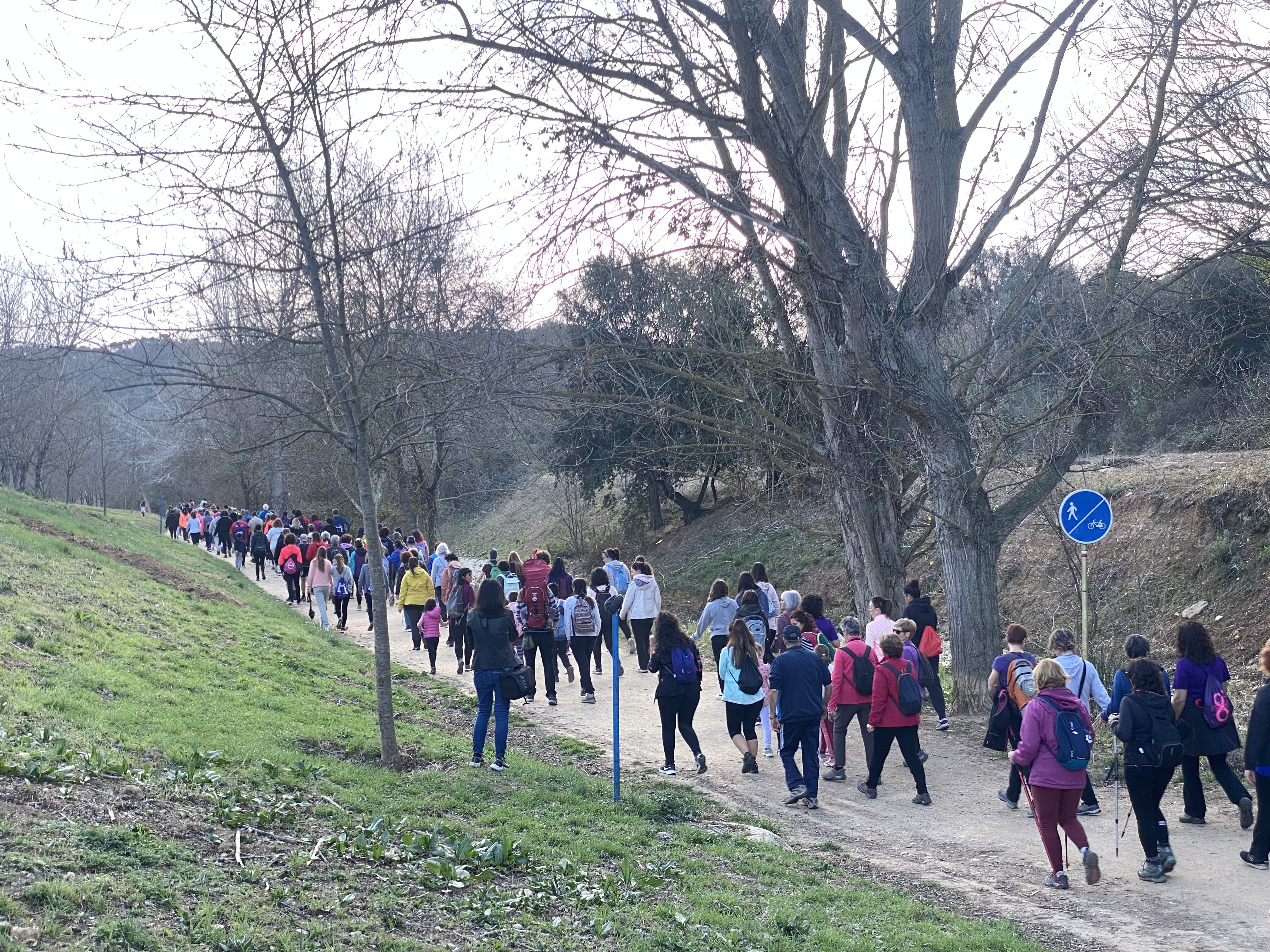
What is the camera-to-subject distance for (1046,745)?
752 centimetres

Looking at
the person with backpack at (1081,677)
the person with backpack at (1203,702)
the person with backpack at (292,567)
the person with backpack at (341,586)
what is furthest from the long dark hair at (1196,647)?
the person with backpack at (292,567)

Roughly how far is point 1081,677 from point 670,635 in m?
3.91

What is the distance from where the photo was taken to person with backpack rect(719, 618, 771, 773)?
10.7 m

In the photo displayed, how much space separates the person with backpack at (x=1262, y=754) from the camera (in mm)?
7438

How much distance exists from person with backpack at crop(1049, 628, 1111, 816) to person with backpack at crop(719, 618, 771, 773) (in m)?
2.89

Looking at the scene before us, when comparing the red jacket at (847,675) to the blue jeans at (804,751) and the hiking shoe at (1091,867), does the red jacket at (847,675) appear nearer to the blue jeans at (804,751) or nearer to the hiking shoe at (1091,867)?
the blue jeans at (804,751)

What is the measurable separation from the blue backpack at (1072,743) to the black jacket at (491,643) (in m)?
5.13

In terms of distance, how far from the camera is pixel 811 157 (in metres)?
12.1

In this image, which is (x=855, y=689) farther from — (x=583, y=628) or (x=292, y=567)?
(x=292, y=567)

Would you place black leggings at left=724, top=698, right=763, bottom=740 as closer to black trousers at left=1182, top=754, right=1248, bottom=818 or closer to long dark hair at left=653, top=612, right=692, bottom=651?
long dark hair at left=653, top=612, right=692, bottom=651

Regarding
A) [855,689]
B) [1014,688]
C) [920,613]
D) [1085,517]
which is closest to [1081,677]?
[1014,688]

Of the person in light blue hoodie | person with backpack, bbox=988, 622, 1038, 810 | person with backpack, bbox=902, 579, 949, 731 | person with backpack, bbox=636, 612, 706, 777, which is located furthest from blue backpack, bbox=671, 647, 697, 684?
person with backpack, bbox=902, 579, 949, 731

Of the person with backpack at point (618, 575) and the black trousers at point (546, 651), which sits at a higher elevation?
the person with backpack at point (618, 575)

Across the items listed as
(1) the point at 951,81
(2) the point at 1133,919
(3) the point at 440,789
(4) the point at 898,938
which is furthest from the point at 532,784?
(1) the point at 951,81
